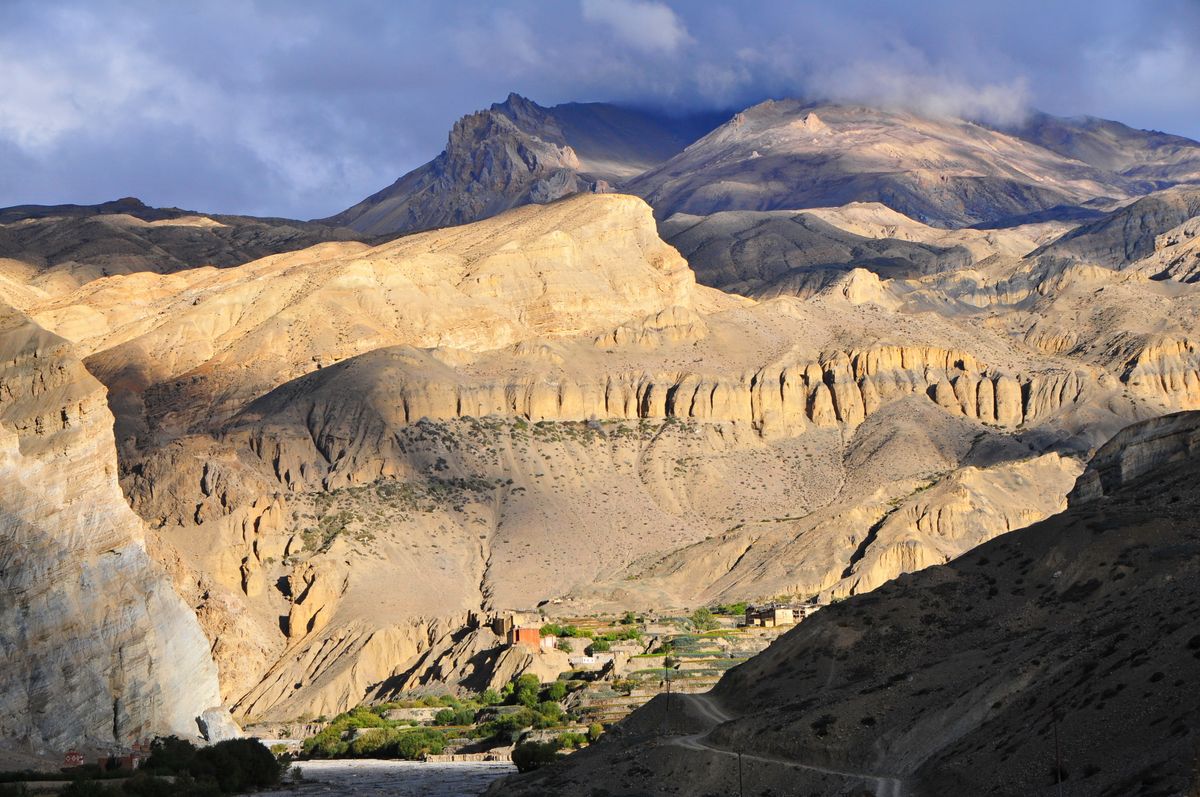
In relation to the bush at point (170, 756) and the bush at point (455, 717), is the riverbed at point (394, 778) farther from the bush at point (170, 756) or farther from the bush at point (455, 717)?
the bush at point (455, 717)

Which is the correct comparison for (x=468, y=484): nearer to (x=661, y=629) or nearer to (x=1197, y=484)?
(x=661, y=629)

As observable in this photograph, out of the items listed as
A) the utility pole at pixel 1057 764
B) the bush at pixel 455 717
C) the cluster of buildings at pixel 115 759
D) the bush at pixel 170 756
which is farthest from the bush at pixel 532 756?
the utility pole at pixel 1057 764

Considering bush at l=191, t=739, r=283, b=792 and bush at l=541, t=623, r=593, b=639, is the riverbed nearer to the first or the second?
bush at l=191, t=739, r=283, b=792

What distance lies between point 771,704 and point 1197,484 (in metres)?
19.6

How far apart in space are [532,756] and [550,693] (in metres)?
21.8

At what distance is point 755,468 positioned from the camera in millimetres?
194250

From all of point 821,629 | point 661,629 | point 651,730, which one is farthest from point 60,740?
point 661,629

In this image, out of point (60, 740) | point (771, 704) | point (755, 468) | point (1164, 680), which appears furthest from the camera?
point (755, 468)

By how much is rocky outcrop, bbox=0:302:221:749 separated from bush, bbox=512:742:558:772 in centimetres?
1521

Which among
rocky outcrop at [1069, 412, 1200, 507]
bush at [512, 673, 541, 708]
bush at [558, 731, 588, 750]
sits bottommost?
bush at [558, 731, 588, 750]

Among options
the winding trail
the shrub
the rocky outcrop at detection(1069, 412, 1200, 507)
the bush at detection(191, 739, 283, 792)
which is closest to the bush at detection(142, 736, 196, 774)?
the bush at detection(191, 739, 283, 792)

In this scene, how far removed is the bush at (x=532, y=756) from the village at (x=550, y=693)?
0.12 m

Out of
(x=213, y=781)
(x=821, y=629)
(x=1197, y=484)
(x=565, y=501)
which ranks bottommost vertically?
(x=213, y=781)

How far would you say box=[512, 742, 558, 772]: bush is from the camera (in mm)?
89562
